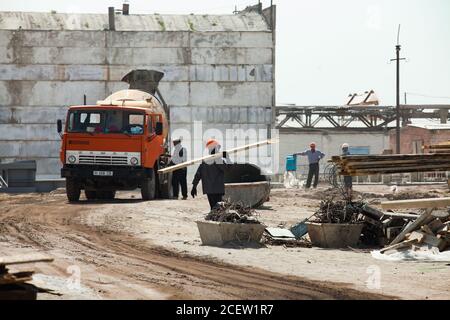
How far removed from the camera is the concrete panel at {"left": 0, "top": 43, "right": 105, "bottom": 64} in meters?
54.1

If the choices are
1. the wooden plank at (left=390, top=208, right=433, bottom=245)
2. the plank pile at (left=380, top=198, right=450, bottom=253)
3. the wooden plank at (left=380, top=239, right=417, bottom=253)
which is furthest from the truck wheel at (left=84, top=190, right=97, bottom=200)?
the wooden plank at (left=380, top=239, right=417, bottom=253)

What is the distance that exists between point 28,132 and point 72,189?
2777 cm

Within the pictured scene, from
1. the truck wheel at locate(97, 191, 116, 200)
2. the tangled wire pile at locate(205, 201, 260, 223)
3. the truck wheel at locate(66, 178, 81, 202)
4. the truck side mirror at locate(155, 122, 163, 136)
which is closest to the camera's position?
the tangled wire pile at locate(205, 201, 260, 223)

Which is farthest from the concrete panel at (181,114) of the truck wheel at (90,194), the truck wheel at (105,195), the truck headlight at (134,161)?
the truck headlight at (134,161)

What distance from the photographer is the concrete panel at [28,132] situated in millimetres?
54062

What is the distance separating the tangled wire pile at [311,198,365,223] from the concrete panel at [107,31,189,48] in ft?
125

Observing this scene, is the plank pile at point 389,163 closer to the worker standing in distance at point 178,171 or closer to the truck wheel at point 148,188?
the truck wheel at point 148,188

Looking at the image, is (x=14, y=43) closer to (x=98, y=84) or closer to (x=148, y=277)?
(x=98, y=84)

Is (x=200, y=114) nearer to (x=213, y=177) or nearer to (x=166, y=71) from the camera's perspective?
(x=166, y=71)

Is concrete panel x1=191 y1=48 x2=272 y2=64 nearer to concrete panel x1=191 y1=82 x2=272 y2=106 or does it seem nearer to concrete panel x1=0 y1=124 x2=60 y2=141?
concrete panel x1=191 y1=82 x2=272 y2=106

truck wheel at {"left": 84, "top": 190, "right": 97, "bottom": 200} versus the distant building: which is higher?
the distant building

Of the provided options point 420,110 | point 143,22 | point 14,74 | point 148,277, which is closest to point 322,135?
point 420,110

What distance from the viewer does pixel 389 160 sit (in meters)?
17.0

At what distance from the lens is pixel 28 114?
2128 inches
